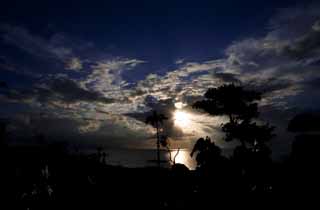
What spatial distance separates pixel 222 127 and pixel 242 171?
43.1ft

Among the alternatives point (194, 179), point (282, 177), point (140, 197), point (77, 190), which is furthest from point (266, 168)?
point (77, 190)

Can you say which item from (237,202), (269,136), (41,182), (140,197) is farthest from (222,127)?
(41,182)

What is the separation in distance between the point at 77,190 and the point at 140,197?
181 inches

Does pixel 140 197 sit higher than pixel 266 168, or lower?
lower

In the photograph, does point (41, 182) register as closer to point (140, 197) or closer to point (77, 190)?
point (77, 190)

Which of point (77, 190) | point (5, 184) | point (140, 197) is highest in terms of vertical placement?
point (5, 184)

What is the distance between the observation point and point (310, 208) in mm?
9523

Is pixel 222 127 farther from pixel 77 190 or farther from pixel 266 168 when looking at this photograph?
pixel 77 190

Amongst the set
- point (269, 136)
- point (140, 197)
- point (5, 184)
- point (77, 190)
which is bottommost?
point (140, 197)

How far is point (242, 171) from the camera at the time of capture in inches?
443

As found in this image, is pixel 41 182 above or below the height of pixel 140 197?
above

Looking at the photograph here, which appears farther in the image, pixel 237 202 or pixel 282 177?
pixel 282 177

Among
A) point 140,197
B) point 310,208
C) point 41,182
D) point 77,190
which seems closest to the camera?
point 310,208

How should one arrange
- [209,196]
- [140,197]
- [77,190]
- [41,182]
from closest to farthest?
[209,196], [41,182], [77,190], [140,197]
